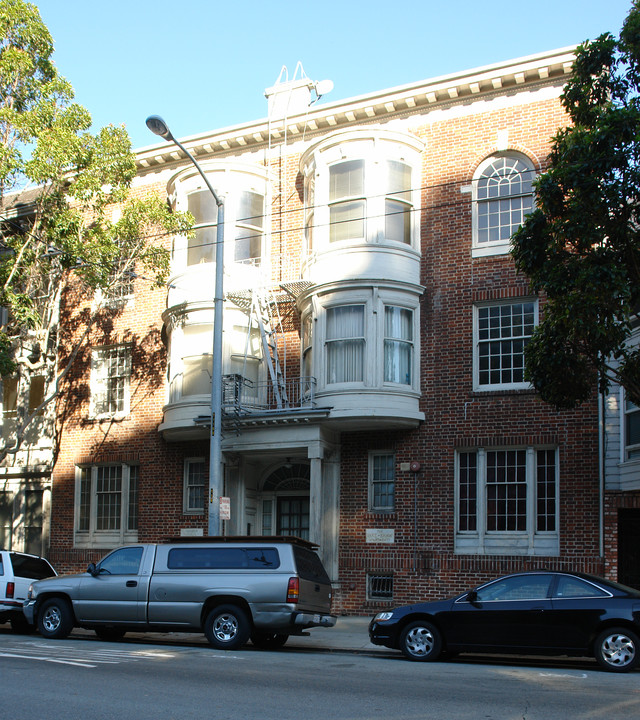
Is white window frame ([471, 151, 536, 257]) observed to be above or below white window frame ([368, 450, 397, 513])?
above

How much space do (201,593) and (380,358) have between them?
768 cm

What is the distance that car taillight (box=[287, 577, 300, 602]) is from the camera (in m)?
14.0

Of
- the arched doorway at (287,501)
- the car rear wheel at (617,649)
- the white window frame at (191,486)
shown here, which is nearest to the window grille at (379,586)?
the arched doorway at (287,501)

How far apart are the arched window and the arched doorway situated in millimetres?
7186

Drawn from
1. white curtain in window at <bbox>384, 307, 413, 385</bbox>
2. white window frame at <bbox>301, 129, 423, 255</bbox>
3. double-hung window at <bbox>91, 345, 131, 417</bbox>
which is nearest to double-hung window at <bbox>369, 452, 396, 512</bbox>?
white curtain in window at <bbox>384, 307, 413, 385</bbox>

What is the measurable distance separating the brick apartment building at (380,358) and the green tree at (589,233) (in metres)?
4.91

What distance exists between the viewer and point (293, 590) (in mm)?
14039

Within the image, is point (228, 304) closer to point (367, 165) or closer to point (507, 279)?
point (367, 165)

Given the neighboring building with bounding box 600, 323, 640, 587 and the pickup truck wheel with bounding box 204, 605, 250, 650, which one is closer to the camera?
the pickup truck wheel with bounding box 204, 605, 250, 650

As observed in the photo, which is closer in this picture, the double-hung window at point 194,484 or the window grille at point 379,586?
the window grille at point 379,586

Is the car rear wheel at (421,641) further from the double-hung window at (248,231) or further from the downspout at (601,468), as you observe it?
the double-hung window at (248,231)

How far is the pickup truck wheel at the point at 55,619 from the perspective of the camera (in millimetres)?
15359

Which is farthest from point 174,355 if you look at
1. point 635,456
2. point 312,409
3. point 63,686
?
point 63,686

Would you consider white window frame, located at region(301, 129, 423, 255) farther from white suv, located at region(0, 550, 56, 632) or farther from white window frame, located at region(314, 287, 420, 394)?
white suv, located at region(0, 550, 56, 632)
